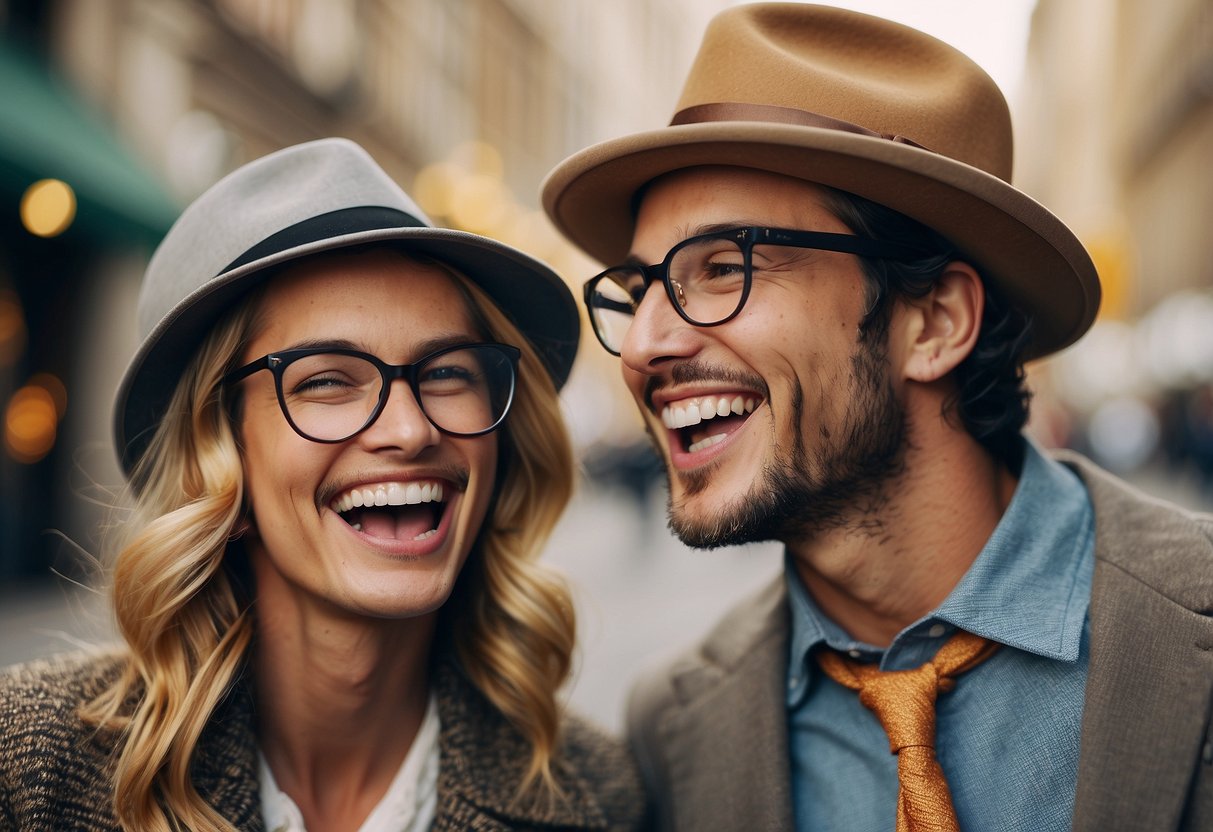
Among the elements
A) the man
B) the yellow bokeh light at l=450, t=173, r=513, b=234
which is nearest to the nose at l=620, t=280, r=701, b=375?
the man

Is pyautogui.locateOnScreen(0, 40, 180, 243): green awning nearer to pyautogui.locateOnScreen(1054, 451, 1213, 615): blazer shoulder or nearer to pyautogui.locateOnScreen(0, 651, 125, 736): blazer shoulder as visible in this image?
pyautogui.locateOnScreen(0, 651, 125, 736): blazer shoulder

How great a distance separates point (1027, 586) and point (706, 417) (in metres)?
0.84

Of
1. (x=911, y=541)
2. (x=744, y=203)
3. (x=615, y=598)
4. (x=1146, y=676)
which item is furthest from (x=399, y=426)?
(x=615, y=598)

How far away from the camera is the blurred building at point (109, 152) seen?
10.1 meters

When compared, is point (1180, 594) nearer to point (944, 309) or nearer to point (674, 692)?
point (944, 309)

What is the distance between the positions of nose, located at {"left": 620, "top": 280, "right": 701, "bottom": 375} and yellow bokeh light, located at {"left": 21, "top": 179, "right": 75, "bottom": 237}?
322 inches

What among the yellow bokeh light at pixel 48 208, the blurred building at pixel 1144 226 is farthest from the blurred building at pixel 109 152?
the blurred building at pixel 1144 226

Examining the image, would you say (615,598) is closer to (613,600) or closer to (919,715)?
(613,600)

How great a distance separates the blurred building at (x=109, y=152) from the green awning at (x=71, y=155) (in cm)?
2

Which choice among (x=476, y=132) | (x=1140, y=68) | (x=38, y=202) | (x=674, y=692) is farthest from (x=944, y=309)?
(x=1140, y=68)

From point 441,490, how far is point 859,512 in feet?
3.35

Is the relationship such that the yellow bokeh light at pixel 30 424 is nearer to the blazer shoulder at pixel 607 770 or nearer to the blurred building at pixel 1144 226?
the blazer shoulder at pixel 607 770

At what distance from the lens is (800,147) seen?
101 inches

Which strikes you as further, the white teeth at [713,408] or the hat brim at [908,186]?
the white teeth at [713,408]
